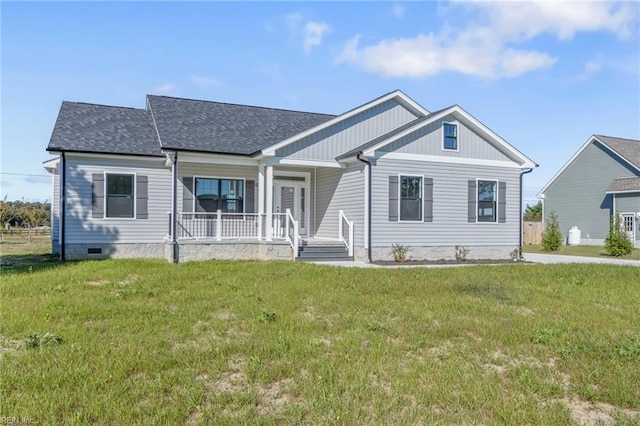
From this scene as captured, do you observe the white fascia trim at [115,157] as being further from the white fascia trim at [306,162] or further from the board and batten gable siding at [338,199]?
the board and batten gable siding at [338,199]

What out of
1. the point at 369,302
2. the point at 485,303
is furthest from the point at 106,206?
the point at 485,303

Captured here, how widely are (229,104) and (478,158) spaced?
1038cm

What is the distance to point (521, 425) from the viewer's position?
3463 mm

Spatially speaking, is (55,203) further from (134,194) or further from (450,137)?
(450,137)

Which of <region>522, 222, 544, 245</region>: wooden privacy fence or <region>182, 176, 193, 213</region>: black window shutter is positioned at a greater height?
<region>182, 176, 193, 213</region>: black window shutter

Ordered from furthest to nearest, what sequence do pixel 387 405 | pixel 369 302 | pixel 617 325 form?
pixel 369 302, pixel 617 325, pixel 387 405

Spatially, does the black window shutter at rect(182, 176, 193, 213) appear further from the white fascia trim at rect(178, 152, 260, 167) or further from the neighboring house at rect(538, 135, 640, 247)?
the neighboring house at rect(538, 135, 640, 247)

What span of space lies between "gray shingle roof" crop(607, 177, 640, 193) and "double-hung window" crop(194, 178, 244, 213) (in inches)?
875

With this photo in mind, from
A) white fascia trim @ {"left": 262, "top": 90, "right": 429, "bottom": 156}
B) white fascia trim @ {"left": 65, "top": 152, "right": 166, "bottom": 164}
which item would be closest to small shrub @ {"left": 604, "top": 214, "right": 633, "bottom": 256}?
white fascia trim @ {"left": 262, "top": 90, "right": 429, "bottom": 156}

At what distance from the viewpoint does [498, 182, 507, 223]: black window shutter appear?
16.3 metres

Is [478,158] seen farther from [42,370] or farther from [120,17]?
[42,370]

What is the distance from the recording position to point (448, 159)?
15.4 meters

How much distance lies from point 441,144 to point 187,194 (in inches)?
346

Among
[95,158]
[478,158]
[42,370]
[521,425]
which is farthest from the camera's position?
[478,158]
